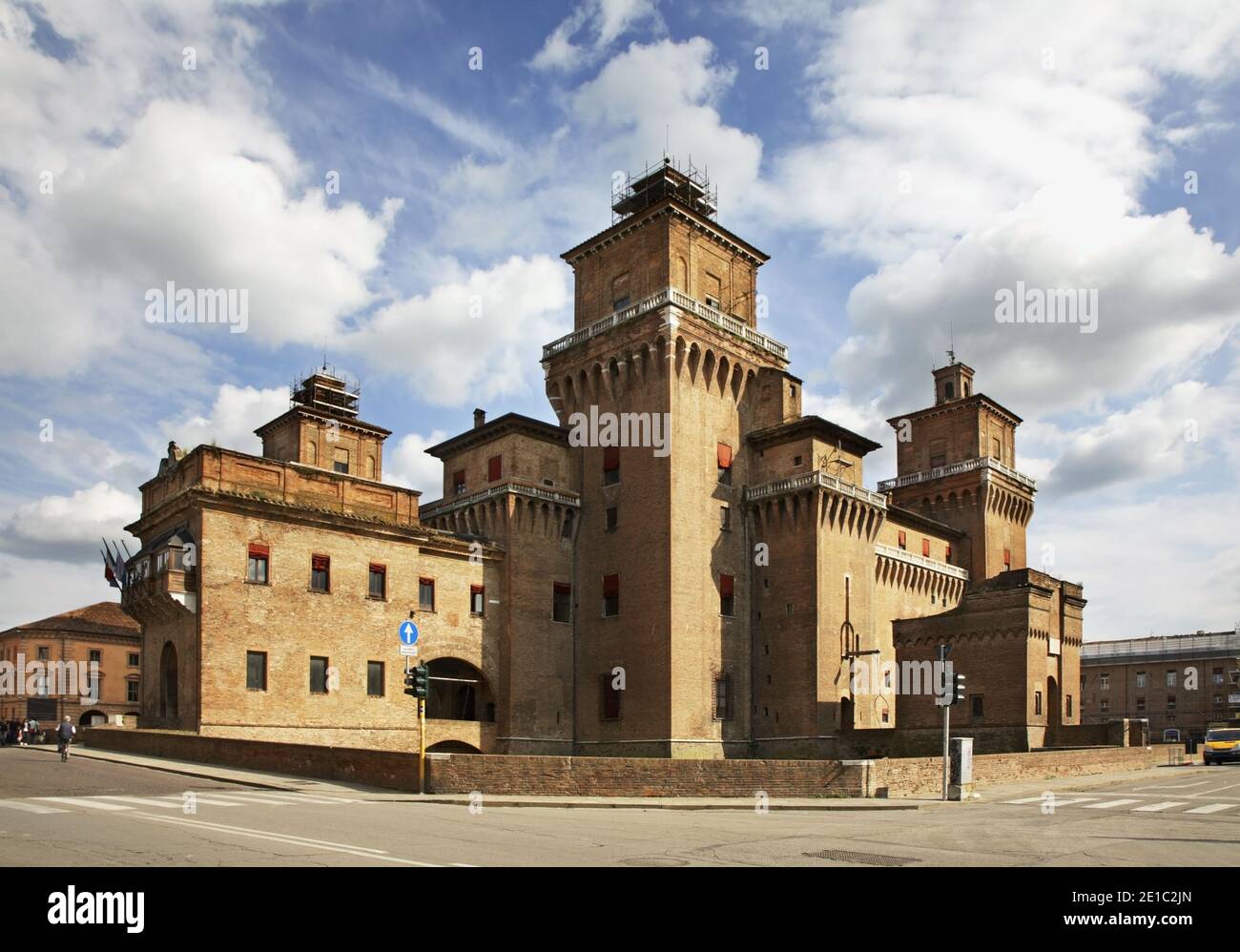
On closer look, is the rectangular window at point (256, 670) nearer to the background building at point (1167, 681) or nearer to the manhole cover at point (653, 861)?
the manhole cover at point (653, 861)

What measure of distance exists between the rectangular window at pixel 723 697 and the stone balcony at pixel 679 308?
17.0 metres

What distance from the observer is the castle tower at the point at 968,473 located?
64.6 m

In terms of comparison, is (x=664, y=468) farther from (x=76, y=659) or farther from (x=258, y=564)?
(x=76, y=659)

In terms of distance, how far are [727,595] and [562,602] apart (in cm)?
826

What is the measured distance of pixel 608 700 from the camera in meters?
47.6

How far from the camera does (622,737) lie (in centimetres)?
4631

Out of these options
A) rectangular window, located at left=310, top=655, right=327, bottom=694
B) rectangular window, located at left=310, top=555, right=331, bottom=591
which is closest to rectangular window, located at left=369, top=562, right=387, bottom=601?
rectangular window, located at left=310, top=555, right=331, bottom=591

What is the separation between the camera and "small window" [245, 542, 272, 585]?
38844 mm

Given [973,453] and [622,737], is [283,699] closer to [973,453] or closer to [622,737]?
[622,737]

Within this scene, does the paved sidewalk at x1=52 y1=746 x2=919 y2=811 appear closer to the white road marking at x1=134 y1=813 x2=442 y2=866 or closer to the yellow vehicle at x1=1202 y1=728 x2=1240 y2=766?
the white road marking at x1=134 y1=813 x2=442 y2=866

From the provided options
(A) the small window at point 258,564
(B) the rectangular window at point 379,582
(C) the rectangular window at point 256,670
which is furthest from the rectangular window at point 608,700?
(A) the small window at point 258,564

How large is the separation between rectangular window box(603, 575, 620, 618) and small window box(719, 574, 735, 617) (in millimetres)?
5012
